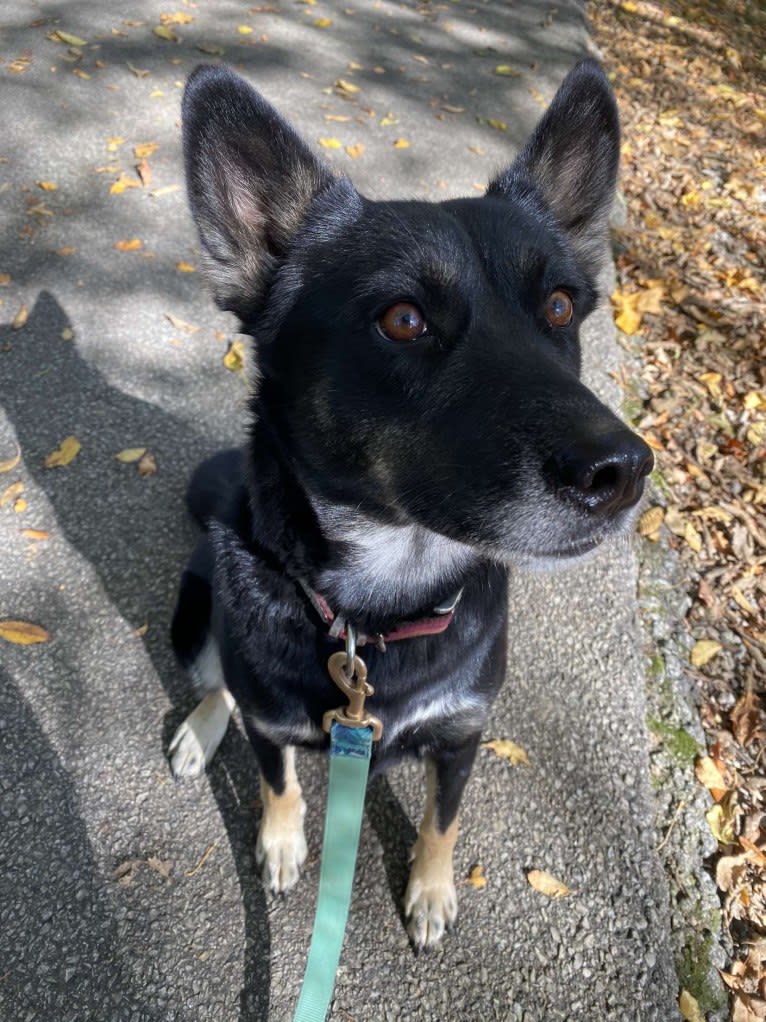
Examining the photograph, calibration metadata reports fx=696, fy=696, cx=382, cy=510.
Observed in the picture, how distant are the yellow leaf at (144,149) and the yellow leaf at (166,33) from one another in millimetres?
2013

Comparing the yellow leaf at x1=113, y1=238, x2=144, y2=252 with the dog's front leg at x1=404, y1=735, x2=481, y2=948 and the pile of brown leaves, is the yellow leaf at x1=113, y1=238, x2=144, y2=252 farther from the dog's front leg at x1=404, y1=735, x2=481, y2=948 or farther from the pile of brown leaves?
the dog's front leg at x1=404, y1=735, x2=481, y2=948

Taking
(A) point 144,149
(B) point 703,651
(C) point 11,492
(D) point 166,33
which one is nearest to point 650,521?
(B) point 703,651

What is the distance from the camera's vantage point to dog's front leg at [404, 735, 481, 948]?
2141mm

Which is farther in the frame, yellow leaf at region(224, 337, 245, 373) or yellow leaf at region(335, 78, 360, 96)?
yellow leaf at region(335, 78, 360, 96)

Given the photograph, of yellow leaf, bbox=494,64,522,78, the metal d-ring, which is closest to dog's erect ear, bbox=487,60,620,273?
the metal d-ring

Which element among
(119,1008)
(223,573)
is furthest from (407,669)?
(119,1008)

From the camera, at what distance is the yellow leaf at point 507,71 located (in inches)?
294

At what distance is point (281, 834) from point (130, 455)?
2018 millimetres

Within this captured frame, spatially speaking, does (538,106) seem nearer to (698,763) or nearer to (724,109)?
(724,109)

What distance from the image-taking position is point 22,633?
9.21 feet

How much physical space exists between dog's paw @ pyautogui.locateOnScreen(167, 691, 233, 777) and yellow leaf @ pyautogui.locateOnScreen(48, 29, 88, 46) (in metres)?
6.46

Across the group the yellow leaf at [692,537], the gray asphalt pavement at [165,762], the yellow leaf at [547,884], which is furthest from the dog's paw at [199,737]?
the yellow leaf at [692,537]

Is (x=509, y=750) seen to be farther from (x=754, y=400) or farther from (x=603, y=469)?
(x=754, y=400)

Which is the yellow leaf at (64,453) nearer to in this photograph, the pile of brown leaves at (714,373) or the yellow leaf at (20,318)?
the yellow leaf at (20,318)
